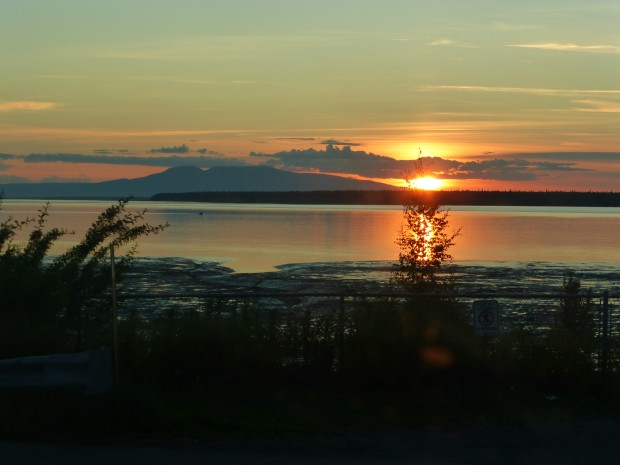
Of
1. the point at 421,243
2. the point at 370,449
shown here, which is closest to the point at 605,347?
the point at 370,449

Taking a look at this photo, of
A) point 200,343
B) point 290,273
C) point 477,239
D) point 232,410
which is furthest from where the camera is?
point 477,239

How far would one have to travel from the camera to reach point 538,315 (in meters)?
24.9

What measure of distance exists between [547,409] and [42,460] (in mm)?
6205

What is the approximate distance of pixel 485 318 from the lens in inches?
517

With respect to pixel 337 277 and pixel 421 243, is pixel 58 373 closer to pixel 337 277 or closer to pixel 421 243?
pixel 421 243

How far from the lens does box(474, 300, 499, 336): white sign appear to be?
13055 millimetres

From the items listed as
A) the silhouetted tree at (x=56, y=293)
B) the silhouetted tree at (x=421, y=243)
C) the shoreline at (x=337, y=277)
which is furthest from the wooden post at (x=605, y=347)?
the shoreline at (x=337, y=277)

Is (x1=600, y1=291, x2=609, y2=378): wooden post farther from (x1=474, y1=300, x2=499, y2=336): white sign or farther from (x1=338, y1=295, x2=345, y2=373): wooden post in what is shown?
(x1=338, y1=295, x2=345, y2=373): wooden post

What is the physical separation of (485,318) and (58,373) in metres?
5.88

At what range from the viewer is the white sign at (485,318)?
42.8 feet

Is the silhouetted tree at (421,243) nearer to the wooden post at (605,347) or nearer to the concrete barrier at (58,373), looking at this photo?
the wooden post at (605,347)

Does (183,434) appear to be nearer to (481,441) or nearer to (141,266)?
(481,441)

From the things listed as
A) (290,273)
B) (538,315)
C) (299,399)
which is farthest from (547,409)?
(290,273)

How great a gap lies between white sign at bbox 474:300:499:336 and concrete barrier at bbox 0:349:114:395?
205 inches
